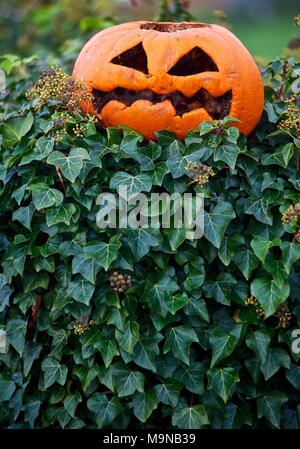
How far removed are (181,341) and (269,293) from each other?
1.01ft

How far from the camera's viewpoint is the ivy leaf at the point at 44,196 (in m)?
2.25

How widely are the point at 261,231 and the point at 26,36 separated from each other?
3486 mm

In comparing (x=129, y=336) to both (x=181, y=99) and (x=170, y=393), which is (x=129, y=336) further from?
(x=181, y=99)

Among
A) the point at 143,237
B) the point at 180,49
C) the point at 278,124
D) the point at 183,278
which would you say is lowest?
the point at 183,278

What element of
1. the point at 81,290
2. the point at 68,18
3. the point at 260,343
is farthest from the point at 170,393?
the point at 68,18

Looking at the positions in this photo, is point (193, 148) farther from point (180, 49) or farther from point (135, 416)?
point (135, 416)

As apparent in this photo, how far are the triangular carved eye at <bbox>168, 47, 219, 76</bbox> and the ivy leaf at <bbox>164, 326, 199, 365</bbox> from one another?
869 mm

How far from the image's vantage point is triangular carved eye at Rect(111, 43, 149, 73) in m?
2.48

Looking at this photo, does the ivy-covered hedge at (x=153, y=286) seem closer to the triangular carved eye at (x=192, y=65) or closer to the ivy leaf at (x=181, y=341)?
the ivy leaf at (x=181, y=341)

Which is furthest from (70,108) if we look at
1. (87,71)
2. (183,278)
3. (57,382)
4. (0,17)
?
(0,17)

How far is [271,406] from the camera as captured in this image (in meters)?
2.31

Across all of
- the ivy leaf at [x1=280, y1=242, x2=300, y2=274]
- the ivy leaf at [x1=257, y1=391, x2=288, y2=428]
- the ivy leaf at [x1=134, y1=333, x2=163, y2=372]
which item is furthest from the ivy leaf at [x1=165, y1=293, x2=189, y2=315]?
the ivy leaf at [x1=257, y1=391, x2=288, y2=428]

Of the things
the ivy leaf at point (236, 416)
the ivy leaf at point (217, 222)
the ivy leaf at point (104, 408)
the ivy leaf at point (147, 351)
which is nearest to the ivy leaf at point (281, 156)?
the ivy leaf at point (217, 222)

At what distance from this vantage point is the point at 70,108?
2414 millimetres
